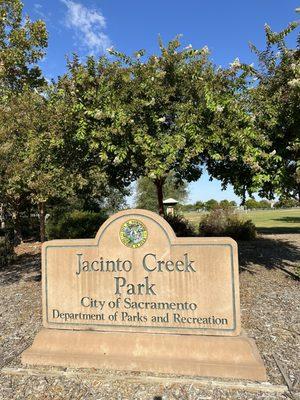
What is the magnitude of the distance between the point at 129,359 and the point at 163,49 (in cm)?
541

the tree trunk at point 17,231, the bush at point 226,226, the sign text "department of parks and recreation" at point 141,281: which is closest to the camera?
the sign text "department of parks and recreation" at point 141,281

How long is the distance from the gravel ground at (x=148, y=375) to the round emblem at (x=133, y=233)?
5.20 feet

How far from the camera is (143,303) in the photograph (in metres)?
5.17

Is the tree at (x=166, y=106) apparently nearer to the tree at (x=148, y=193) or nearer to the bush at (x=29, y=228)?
the bush at (x=29, y=228)

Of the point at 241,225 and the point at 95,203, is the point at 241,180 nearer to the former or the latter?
the point at 241,225

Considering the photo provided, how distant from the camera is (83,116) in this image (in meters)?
7.00

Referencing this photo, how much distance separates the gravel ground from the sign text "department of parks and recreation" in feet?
2.21

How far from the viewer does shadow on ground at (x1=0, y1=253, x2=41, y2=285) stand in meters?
11.4

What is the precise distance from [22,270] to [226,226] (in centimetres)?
1114

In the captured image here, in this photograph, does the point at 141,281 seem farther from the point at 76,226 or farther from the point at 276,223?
the point at 276,223

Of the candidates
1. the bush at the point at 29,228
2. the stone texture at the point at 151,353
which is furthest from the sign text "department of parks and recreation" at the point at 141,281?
the bush at the point at 29,228

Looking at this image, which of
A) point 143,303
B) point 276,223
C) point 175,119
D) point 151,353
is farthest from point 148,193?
point 151,353

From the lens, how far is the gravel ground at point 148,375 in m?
4.34

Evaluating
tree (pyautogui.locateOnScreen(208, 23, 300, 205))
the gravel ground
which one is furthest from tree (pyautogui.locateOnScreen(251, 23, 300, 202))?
the gravel ground
